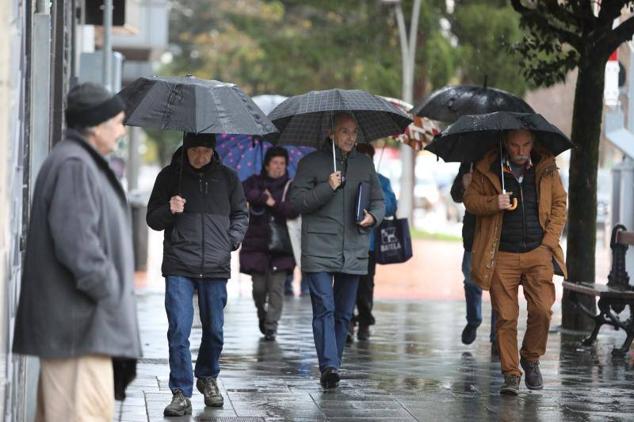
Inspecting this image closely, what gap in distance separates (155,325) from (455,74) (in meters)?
26.5

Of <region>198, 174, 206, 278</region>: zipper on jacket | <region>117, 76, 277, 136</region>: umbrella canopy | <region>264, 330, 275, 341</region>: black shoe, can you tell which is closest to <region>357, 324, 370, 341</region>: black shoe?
<region>264, 330, 275, 341</region>: black shoe

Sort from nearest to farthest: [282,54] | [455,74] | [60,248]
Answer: [60,248]
[455,74]
[282,54]

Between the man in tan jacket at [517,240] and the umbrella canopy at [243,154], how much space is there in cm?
556

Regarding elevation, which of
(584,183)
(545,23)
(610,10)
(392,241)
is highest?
(610,10)

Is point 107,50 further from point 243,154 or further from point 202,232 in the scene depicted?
point 202,232

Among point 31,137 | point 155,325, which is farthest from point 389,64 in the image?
point 31,137

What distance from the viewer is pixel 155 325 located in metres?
15.0

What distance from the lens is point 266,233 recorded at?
14172mm

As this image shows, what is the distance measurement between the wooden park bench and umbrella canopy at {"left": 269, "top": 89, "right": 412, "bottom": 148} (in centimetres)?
259

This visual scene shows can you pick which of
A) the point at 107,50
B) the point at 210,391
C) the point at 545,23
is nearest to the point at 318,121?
the point at 210,391

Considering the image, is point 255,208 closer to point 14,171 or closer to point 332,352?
point 332,352

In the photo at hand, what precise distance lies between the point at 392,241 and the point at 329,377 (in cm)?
349

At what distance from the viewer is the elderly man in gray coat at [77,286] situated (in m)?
5.93

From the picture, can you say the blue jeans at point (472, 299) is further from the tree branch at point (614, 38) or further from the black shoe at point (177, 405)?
the black shoe at point (177, 405)
